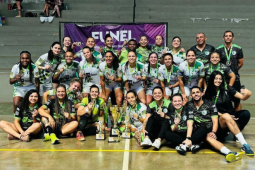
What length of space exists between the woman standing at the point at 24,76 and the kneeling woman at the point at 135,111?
212 cm

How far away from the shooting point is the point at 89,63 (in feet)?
25.9

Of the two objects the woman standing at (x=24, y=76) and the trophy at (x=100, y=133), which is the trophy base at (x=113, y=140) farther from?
the woman standing at (x=24, y=76)

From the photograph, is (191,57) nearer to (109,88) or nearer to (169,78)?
(169,78)

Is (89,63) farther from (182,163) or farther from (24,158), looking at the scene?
(182,163)

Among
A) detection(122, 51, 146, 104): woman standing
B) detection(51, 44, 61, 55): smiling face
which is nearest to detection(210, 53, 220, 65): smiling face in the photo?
detection(122, 51, 146, 104): woman standing

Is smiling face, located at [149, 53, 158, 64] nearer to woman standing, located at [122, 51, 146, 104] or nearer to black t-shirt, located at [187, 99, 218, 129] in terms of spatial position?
woman standing, located at [122, 51, 146, 104]

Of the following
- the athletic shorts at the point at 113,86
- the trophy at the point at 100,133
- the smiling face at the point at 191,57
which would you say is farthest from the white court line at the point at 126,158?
the smiling face at the point at 191,57

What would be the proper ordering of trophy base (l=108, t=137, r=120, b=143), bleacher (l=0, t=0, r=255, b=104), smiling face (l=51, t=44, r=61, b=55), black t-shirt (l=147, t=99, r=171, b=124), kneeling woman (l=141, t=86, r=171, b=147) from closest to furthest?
kneeling woman (l=141, t=86, r=171, b=147) < black t-shirt (l=147, t=99, r=171, b=124) < trophy base (l=108, t=137, r=120, b=143) < smiling face (l=51, t=44, r=61, b=55) < bleacher (l=0, t=0, r=255, b=104)

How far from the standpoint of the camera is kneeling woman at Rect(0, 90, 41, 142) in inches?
266

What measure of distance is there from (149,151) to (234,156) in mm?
1393

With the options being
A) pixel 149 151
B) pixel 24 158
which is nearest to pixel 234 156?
pixel 149 151

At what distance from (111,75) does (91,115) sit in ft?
3.50

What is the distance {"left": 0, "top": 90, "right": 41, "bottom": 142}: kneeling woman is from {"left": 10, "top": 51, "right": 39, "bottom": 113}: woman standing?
86 centimetres

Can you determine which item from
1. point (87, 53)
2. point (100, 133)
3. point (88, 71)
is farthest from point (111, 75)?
point (100, 133)
